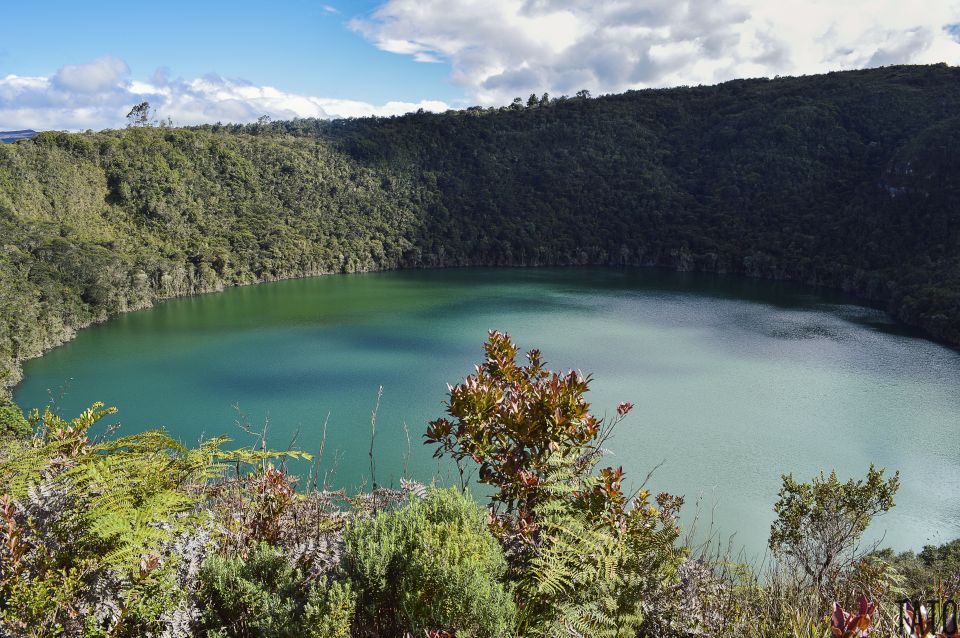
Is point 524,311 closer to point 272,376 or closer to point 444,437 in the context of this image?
point 272,376

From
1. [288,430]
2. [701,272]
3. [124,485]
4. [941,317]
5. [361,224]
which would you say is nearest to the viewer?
[124,485]

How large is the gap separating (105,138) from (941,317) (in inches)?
2281

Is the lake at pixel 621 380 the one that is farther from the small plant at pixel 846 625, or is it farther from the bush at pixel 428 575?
the small plant at pixel 846 625

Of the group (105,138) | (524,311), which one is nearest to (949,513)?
(524,311)

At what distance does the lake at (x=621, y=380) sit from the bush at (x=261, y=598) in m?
4.28

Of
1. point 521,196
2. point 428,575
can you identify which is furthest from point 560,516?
point 521,196

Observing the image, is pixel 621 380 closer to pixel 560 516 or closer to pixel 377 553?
pixel 560 516

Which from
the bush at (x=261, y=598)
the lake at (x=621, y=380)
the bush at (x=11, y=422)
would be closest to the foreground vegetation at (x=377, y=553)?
the bush at (x=261, y=598)

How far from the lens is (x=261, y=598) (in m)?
1.93

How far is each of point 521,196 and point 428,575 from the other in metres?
67.4

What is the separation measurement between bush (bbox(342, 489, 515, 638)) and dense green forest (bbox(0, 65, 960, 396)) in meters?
28.1

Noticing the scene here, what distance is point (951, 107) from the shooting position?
55.4m

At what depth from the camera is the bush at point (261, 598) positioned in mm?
1822

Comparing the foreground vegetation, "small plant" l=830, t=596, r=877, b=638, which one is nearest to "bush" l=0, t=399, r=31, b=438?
the foreground vegetation
